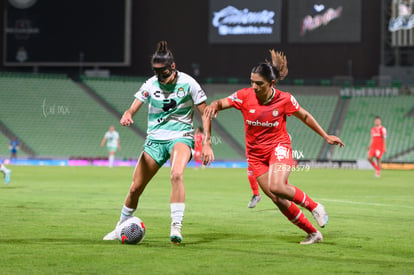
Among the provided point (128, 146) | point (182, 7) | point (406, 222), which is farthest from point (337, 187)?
point (182, 7)

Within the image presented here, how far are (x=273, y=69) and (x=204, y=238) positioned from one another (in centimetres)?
236

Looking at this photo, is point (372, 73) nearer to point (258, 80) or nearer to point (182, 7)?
point (182, 7)

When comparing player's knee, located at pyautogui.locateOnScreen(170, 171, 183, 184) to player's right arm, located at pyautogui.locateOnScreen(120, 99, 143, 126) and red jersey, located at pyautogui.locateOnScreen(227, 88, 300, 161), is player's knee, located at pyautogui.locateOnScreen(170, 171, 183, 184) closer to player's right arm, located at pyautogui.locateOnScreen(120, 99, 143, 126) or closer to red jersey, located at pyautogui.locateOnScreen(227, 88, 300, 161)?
player's right arm, located at pyautogui.locateOnScreen(120, 99, 143, 126)

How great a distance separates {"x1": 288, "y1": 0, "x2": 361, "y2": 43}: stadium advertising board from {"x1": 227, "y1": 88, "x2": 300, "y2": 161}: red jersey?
38.4 metres

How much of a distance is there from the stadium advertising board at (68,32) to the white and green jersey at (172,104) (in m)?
39.0

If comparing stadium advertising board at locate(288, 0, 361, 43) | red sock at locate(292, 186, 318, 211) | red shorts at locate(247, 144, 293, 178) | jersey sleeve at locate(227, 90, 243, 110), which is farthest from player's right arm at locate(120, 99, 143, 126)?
stadium advertising board at locate(288, 0, 361, 43)

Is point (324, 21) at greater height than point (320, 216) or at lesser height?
greater

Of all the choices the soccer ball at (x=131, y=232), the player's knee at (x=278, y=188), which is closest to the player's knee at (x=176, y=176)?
the soccer ball at (x=131, y=232)

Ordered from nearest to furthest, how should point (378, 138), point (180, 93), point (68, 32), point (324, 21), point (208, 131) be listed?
point (208, 131) → point (180, 93) → point (378, 138) → point (324, 21) → point (68, 32)

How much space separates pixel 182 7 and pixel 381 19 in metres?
12.6

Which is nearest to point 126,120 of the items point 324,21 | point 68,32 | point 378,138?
point 378,138

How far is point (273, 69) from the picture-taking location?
9.69 metres

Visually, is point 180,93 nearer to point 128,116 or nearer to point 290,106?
point 128,116

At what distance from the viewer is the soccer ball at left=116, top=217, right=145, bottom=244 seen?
9.08 meters
